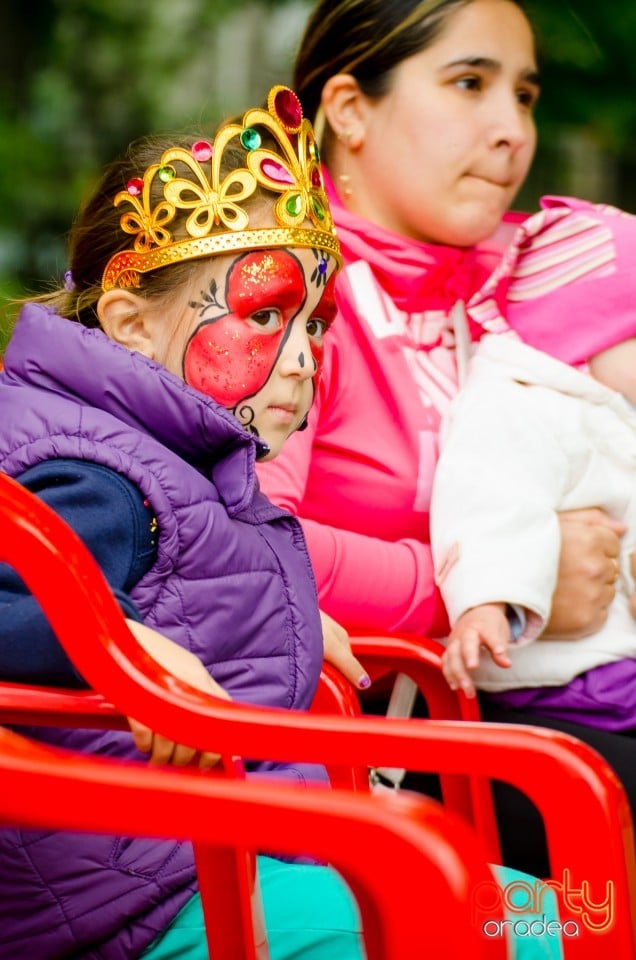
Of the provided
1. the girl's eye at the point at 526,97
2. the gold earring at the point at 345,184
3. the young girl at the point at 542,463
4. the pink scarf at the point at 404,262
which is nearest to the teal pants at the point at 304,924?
the young girl at the point at 542,463

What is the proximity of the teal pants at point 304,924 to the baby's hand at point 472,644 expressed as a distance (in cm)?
43

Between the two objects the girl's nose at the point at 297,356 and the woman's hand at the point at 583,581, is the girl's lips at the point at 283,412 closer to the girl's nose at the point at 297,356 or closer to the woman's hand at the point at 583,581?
the girl's nose at the point at 297,356

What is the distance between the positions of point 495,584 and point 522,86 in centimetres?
95

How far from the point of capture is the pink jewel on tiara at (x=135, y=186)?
5.61 feet

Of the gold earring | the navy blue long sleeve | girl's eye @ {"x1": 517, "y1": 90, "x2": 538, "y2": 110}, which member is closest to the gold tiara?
the navy blue long sleeve

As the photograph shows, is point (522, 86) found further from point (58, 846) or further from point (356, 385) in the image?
point (58, 846)

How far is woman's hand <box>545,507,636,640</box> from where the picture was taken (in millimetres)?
2051

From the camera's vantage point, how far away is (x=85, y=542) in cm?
138

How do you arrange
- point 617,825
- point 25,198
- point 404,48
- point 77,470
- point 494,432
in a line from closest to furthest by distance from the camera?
point 617,825 < point 77,470 < point 494,432 < point 404,48 < point 25,198

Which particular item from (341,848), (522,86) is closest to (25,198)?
(522,86)

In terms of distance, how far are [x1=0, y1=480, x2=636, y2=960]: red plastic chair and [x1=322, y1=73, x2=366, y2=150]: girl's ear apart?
4.46ft

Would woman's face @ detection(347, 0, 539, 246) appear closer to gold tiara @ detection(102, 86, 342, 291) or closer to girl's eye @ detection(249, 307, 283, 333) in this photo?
gold tiara @ detection(102, 86, 342, 291)

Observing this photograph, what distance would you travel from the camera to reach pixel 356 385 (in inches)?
86.8

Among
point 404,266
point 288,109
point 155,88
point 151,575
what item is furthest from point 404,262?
point 155,88
